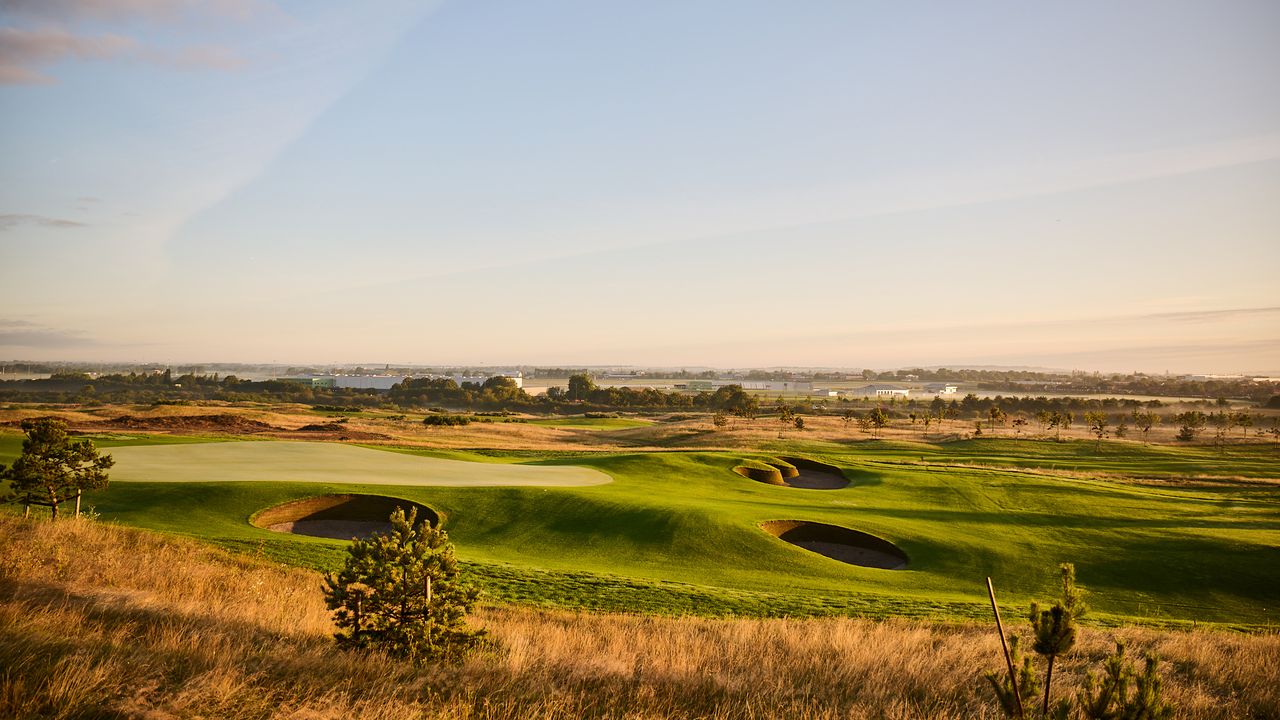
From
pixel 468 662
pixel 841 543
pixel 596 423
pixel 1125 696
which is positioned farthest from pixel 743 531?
pixel 596 423

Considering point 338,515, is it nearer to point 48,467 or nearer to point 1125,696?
point 48,467

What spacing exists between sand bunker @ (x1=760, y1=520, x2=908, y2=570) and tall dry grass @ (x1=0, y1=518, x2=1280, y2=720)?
10023 mm

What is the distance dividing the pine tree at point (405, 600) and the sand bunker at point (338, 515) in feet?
48.5

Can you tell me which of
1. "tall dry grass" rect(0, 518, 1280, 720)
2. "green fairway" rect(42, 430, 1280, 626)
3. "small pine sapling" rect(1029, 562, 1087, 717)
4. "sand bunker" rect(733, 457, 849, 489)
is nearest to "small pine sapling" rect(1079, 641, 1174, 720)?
"small pine sapling" rect(1029, 562, 1087, 717)

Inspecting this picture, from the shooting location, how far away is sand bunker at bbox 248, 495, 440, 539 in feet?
73.7

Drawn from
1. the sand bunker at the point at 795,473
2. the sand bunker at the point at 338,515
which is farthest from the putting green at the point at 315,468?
the sand bunker at the point at 795,473

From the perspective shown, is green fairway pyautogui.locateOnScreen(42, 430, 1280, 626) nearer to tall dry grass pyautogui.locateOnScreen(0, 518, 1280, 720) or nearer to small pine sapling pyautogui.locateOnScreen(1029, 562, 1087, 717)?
tall dry grass pyautogui.locateOnScreen(0, 518, 1280, 720)

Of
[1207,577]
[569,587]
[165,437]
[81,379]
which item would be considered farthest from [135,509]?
[81,379]

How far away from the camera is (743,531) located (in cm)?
2217

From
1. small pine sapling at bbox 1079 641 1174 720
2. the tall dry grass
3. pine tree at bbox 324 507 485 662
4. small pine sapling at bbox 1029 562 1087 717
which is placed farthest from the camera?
pine tree at bbox 324 507 485 662

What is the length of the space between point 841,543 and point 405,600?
18813 mm

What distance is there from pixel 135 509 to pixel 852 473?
3394 centimetres

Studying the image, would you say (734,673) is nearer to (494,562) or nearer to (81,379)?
(494,562)

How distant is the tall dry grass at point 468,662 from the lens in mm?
5867
